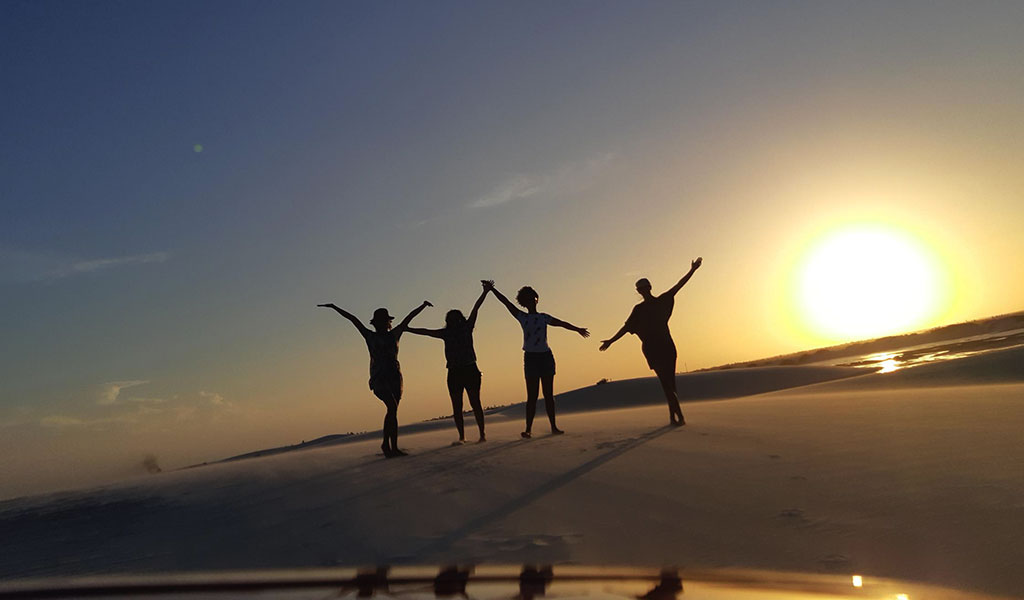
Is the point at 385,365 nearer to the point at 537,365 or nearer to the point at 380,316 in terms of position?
the point at 380,316

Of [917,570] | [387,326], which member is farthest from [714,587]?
[387,326]

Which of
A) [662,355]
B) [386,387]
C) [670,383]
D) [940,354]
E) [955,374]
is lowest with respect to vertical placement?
[955,374]

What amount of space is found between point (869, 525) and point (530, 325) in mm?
5845

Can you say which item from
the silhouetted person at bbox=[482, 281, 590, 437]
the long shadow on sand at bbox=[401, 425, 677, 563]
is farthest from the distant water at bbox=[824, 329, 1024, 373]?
the long shadow on sand at bbox=[401, 425, 677, 563]

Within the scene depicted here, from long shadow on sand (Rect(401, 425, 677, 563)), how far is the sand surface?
0.08 ft

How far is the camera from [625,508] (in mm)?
4699

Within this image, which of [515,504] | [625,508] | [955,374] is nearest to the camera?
[625,508]

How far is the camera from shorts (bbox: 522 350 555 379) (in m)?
9.20

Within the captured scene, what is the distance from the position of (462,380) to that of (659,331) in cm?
292

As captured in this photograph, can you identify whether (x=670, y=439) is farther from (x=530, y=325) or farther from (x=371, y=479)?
(x=371, y=479)

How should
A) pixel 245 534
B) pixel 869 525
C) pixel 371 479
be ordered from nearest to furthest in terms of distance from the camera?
pixel 869 525
pixel 245 534
pixel 371 479

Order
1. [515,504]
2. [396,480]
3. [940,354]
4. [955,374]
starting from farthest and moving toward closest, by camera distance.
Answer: [940,354]
[955,374]
[396,480]
[515,504]

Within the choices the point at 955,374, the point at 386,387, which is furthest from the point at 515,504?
the point at 955,374

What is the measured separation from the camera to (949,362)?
16.2 metres
